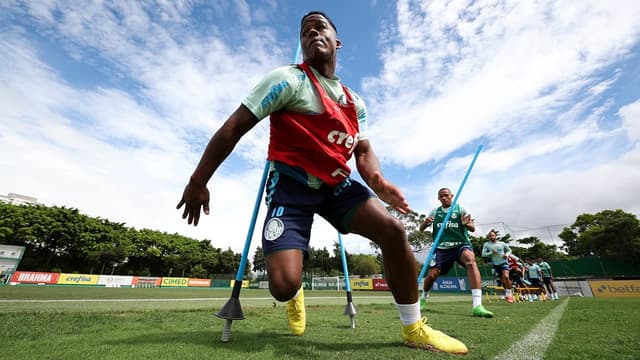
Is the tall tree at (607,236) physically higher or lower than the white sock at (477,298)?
higher

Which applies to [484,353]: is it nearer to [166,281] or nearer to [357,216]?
[357,216]

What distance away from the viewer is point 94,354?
1.71 m

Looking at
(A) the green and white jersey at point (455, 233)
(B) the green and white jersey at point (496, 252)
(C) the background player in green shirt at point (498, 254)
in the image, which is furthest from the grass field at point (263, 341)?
(B) the green and white jersey at point (496, 252)

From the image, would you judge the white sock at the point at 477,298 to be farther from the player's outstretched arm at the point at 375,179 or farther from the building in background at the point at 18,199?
the building in background at the point at 18,199

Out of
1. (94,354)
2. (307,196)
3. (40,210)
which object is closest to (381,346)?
(307,196)

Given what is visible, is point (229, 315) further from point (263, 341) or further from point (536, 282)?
point (536, 282)

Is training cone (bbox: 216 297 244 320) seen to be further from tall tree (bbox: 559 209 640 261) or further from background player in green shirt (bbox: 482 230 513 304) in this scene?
tall tree (bbox: 559 209 640 261)

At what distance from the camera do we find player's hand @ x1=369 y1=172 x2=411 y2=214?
2160 millimetres

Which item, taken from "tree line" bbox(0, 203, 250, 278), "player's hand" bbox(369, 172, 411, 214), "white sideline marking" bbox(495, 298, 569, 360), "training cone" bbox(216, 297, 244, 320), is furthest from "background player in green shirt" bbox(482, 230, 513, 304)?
"tree line" bbox(0, 203, 250, 278)

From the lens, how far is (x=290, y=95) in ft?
6.75

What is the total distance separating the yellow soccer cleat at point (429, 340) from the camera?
1.95 m

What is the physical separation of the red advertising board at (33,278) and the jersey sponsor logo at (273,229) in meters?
35.5

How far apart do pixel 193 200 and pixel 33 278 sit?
1423 inches

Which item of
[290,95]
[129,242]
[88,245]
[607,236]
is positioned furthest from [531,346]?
[129,242]
